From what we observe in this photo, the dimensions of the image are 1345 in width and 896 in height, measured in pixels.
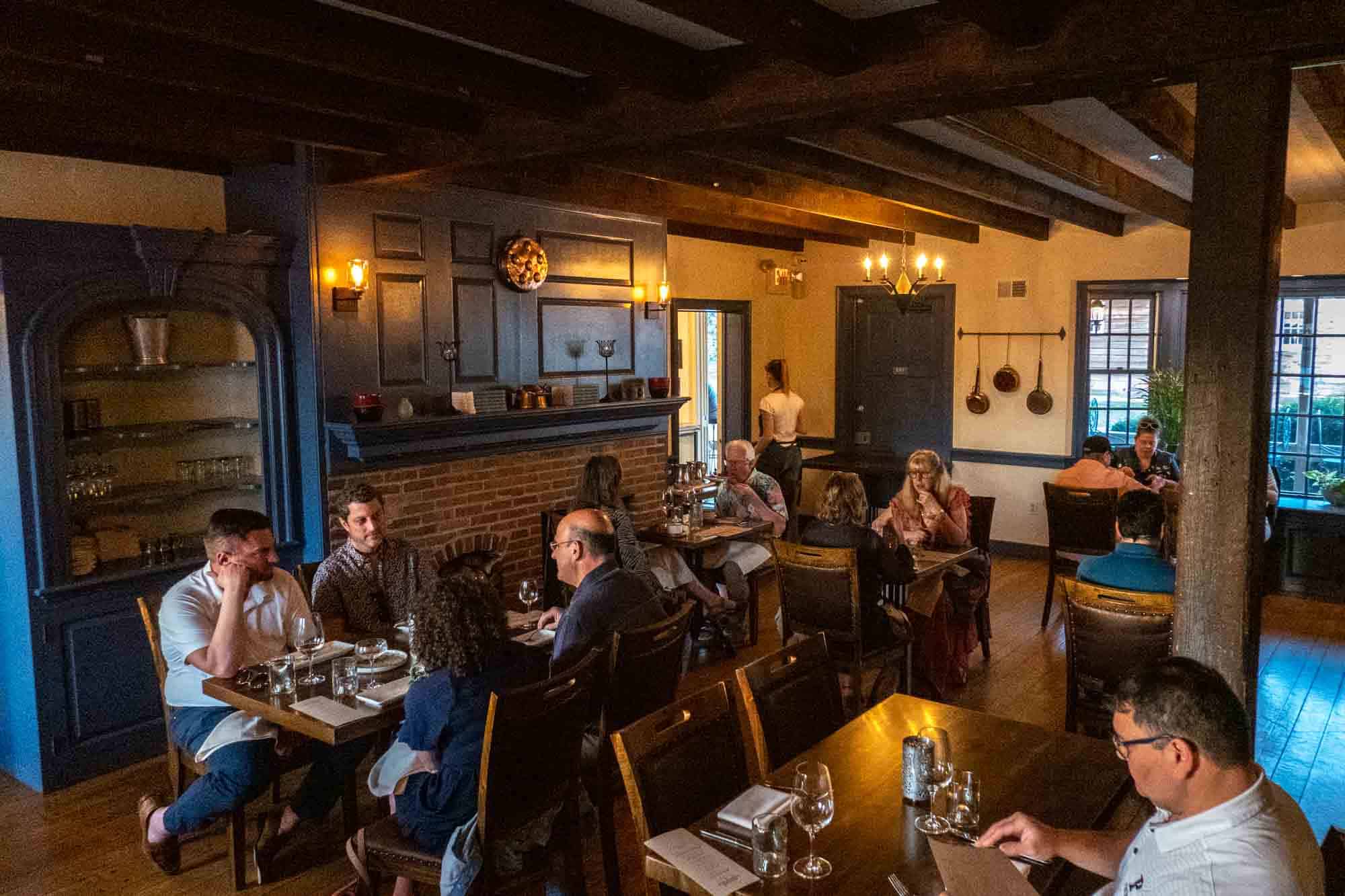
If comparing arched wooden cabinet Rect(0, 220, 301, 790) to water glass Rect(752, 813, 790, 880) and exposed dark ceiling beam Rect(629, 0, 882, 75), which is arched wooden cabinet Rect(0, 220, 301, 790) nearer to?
exposed dark ceiling beam Rect(629, 0, 882, 75)

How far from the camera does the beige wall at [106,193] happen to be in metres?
4.86

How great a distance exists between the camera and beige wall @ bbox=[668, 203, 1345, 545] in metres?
8.98

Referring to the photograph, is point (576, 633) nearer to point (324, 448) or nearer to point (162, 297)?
point (324, 448)

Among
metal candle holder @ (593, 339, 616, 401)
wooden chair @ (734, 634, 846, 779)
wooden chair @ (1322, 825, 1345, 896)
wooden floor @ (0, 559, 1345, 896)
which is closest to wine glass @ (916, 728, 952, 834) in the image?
wooden chair @ (734, 634, 846, 779)

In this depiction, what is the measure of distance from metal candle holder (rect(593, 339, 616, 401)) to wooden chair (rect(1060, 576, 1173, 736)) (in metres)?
3.84

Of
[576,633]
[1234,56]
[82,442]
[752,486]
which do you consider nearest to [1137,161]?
[752,486]

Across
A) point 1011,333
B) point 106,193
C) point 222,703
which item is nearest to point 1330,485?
point 1011,333

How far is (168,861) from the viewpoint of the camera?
12.8 feet

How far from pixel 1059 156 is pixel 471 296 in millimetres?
3454

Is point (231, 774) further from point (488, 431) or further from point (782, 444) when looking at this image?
point (782, 444)

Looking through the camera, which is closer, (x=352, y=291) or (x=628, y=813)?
(x=628, y=813)

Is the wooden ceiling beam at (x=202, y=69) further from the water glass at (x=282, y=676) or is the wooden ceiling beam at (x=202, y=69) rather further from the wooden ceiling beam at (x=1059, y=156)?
the wooden ceiling beam at (x=1059, y=156)

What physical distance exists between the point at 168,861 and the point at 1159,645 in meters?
3.91

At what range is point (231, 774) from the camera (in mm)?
3746
